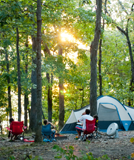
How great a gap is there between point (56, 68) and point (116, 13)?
25.8 ft

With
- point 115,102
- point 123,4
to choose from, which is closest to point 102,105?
point 115,102

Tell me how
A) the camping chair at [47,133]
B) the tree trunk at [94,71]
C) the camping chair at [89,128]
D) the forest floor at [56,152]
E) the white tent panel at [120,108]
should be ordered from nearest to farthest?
the forest floor at [56,152] < the camping chair at [47,133] < the camping chair at [89,128] < the tree trunk at [94,71] < the white tent panel at [120,108]

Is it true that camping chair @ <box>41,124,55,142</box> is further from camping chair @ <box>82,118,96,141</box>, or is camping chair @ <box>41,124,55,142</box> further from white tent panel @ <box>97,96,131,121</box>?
white tent panel @ <box>97,96,131,121</box>

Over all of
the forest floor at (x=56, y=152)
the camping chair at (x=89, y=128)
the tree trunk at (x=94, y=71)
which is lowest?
the forest floor at (x=56, y=152)

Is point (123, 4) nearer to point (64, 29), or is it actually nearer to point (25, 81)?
point (64, 29)

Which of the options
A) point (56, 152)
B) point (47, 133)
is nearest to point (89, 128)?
point (47, 133)

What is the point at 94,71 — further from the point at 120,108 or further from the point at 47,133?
the point at 47,133

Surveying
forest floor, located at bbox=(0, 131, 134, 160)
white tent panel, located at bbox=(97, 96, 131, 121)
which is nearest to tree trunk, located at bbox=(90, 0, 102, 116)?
white tent panel, located at bbox=(97, 96, 131, 121)

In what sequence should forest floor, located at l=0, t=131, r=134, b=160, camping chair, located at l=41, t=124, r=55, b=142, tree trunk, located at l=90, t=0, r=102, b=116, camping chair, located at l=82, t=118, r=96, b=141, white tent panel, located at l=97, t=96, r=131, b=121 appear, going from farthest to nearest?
white tent panel, located at l=97, t=96, r=131, b=121 < tree trunk, located at l=90, t=0, r=102, b=116 < camping chair, located at l=82, t=118, r=96, b=141 < camping chair, located at l=41, t=124, r=55, b=142 < forest floor, located at l=0, t=131, r=134, b=160

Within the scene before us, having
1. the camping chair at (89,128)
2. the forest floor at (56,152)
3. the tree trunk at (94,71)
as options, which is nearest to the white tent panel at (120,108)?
the tree trunk at (94,71)

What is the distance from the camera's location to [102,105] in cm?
1301

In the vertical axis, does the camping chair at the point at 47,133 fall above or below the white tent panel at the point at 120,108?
below

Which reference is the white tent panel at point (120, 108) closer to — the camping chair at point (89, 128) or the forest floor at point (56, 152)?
the camping chair at point (89, 128)

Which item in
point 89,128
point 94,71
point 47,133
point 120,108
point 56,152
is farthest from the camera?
point 120,108
